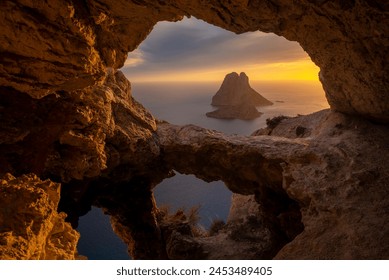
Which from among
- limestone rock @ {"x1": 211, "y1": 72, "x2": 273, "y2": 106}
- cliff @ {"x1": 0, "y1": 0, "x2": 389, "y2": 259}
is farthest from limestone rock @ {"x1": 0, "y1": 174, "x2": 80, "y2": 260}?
limestone rock @ {"x1": 211, "y1": 72, "x2": 273, "y2": 106}

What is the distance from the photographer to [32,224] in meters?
4.62

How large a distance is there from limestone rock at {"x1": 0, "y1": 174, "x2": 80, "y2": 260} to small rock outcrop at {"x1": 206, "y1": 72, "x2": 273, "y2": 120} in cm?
5029

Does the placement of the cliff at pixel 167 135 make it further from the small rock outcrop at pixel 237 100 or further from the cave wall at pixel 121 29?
the small rock outcrop at pixel 237 100

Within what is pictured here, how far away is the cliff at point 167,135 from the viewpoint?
5086 mm

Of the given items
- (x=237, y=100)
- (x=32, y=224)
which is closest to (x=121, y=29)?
(x=32, y=224)

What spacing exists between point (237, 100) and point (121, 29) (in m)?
55.6

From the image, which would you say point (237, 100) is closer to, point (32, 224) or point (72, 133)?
point (72, 133)

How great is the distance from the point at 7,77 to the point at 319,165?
8883 millimetres

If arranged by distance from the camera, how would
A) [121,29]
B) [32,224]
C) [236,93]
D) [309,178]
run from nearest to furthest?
[32,224] < [121,29] < [309,178] < [236,93]

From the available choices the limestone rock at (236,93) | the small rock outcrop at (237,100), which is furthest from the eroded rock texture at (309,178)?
the limestone rock at (236,93)

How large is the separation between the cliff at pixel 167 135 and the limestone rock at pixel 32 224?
0.02 metres

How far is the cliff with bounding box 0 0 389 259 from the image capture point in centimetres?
509
